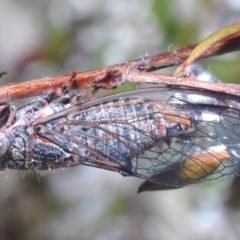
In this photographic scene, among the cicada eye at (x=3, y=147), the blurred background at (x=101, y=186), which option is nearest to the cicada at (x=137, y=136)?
the cicada eye at (x=3, y=147)

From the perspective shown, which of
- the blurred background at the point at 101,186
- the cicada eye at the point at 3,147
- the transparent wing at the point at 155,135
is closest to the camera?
the transparent wing at the point at 155,135

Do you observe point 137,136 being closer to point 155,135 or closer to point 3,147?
point 155,135

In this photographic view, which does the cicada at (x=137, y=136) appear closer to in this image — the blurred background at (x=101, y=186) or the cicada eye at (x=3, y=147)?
the cicada eye at (x=3, y=147)

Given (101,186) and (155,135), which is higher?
(101,186)

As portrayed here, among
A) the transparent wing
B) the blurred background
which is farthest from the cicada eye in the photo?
the blurred background

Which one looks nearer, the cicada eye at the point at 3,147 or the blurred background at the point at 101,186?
the cicada eye at the point at 3,147

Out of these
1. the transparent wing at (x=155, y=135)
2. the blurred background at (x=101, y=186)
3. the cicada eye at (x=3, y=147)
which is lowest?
the transparent wing at (x=155, y=135)

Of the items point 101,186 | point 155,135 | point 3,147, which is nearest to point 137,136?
point 155,135

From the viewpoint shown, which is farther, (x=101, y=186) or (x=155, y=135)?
(x=101, y=186)
